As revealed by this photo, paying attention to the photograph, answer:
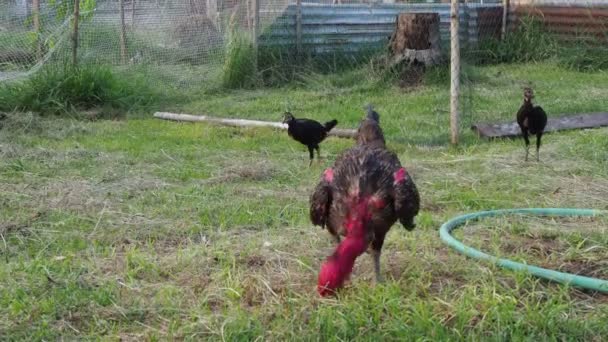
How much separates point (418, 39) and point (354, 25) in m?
3.19

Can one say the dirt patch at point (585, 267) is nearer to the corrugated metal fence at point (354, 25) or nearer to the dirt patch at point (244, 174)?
the dirt patch at point (244, 174)

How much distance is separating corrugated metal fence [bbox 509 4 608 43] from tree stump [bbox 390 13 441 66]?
5.05 metres

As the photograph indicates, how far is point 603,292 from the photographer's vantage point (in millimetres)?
4512

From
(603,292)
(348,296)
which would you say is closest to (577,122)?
(603,292)

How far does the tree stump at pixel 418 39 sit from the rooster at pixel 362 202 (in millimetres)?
8866

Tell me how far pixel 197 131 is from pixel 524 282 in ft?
21.0

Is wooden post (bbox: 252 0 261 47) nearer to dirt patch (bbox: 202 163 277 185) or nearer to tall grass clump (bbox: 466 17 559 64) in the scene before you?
tall grass clump (bbox: 466 17 559 64)

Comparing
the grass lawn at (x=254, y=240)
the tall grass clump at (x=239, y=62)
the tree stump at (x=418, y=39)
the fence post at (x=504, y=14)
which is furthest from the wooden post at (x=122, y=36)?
the fence post at (x=504, y=14)

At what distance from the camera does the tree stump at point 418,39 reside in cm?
1327

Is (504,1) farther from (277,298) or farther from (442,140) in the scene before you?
(277,298)

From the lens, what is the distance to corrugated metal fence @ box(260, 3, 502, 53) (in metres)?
15.2

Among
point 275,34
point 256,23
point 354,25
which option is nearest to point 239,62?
point 256,23

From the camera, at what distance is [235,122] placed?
10.5 meters

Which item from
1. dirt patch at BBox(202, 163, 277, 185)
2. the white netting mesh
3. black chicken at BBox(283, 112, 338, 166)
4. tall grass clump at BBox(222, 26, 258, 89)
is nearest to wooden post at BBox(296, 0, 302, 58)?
the white netting mesh
